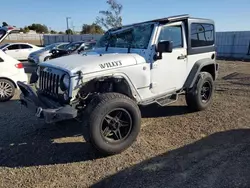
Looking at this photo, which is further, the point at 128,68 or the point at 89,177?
the point at 128,68

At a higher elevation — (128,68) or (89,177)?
(128,68)

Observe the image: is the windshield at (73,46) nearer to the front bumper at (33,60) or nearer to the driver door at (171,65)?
the front bumper at (33,60)

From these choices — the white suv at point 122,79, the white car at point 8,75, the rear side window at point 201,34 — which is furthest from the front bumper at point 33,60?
the rear side window at point 201,34

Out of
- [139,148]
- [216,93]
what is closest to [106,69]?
[139,148]

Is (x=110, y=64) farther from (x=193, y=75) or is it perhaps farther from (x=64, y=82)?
(x=193, y=75)

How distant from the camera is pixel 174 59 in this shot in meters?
4.47

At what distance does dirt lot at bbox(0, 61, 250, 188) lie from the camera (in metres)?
2.96

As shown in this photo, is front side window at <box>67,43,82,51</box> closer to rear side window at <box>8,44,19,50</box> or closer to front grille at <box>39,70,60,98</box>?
rear side window at <box>8,44,19,50</box>

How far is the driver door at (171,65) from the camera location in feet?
13.9

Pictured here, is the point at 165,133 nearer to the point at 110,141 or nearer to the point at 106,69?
the point at 110,141

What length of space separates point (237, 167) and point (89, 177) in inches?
78.7

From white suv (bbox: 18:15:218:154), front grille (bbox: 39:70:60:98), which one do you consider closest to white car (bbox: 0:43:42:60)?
white suv (bbox: 18:15:218:154)

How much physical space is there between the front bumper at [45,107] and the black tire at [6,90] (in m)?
2.66

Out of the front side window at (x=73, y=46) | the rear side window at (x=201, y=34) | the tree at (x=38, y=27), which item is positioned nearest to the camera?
the rear side window at (x=201, y=34)
